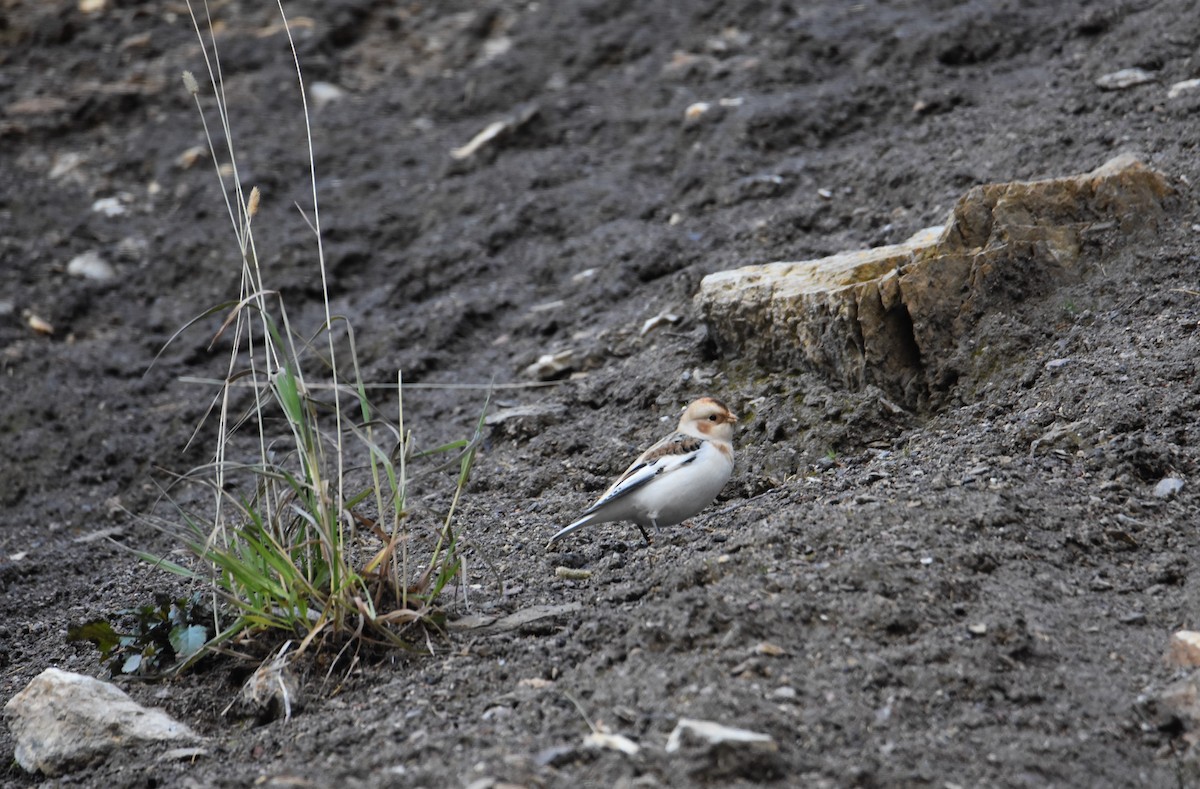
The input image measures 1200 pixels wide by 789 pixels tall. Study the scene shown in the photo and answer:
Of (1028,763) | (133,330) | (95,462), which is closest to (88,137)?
(133,330)

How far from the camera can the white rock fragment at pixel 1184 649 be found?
3250 millimetres

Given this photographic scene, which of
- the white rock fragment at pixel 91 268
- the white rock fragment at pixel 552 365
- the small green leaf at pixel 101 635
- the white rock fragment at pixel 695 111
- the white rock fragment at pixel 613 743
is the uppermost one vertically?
the white rock fragment at pixel 613 743

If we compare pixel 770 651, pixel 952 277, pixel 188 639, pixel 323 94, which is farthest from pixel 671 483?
pixel 323 94

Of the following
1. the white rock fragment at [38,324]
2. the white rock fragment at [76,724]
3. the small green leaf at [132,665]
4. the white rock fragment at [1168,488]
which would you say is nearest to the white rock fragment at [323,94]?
the white rock fragment at [38,324]

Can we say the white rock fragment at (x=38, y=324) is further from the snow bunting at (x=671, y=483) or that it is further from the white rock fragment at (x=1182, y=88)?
the white rock fragment at (x=1182, y=88)

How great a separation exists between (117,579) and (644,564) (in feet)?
8.50

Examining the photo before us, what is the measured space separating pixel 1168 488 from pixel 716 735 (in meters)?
2.06

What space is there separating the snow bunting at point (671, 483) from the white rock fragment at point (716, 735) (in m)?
1.67

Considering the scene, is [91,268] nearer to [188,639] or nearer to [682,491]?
[188,639]

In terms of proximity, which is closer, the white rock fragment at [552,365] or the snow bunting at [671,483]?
the snow bunting at [671,483]

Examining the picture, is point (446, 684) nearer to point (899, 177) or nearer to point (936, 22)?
point (899, 177)

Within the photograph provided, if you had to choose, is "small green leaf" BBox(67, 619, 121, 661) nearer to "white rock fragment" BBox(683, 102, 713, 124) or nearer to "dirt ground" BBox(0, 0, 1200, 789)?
"dirt ground" BBox(0, 0, 1200, 789)

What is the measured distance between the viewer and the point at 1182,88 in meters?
6.57

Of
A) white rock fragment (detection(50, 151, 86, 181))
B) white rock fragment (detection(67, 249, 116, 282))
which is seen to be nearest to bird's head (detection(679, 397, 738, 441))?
white rock fragment (detection(67, 249, 116, 282))
